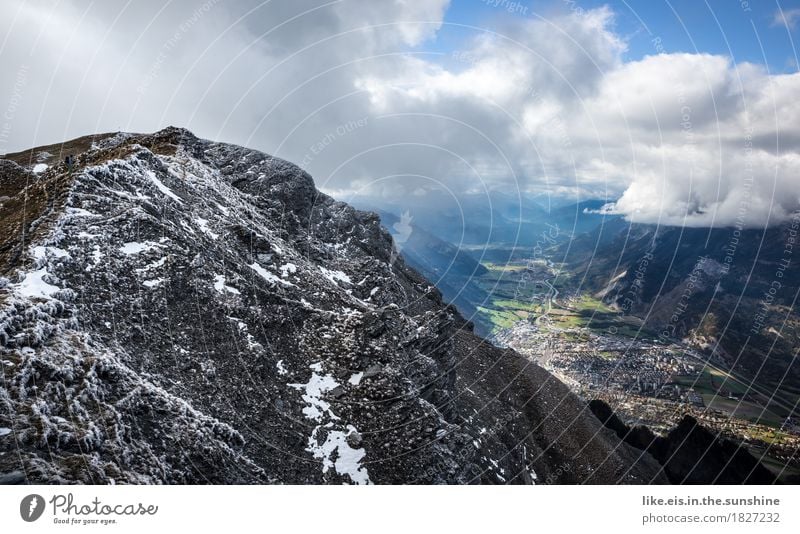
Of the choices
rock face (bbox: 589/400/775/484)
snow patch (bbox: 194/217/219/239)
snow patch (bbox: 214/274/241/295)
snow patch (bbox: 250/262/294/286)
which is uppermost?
snow patch (bbox: 194/217/219/239)

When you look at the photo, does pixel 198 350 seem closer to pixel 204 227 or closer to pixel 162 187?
pixel 204 227

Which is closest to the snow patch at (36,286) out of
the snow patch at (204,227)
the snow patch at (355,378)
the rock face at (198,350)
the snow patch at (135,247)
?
the rock face at (198,350)

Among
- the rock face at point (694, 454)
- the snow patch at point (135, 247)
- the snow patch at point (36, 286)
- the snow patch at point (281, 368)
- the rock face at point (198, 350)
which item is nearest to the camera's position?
the rock face at point (198, 350)

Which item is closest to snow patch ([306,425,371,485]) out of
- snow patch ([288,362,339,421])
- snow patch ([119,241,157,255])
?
snow patch ([288,362,339,421])

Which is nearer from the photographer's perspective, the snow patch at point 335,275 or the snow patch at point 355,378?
the snow patch at point 355,378

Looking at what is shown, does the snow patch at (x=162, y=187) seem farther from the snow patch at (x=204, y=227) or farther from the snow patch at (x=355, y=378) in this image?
the snow patch at (x=355, y=378)

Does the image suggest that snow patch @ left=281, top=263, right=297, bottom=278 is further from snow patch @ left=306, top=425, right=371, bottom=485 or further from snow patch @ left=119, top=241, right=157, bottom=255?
snow patch @ left=306, top=425, right=371, bottom=485
